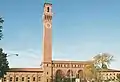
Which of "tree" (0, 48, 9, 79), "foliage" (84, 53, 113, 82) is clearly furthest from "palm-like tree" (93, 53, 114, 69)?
"tree" (0, 48, 9, 79)

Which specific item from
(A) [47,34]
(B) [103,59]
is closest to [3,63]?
(B) [103,59]

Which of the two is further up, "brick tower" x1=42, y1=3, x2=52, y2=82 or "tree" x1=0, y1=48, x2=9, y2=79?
"brick tower" x1=42, y1=3, x2=52, y2=82

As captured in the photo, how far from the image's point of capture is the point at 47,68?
4658 inches

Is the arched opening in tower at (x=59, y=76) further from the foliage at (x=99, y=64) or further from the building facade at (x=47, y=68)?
the foliage at (x=99, y=64)

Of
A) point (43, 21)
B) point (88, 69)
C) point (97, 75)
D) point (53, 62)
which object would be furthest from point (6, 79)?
point (97, 75)

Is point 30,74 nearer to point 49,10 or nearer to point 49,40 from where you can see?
point 49,40

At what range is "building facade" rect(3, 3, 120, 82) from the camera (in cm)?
11550

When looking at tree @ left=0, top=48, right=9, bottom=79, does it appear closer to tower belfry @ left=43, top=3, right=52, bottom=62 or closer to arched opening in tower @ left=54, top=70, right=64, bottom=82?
arched opening in tower @ left=54, top=70, right=64, bottom=82

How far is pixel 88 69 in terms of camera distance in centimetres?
8981

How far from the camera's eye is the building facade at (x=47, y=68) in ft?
379

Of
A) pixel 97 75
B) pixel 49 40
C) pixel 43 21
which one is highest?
pixel 43 21

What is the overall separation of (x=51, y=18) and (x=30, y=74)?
24582 millimetres

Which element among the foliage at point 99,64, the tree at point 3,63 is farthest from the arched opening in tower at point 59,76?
the tree at point 3,63

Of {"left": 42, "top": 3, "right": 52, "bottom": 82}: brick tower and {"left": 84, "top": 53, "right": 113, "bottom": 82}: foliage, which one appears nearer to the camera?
{"left": 84, "top": 53, "right": 113, "bottom": 82}: foliage
